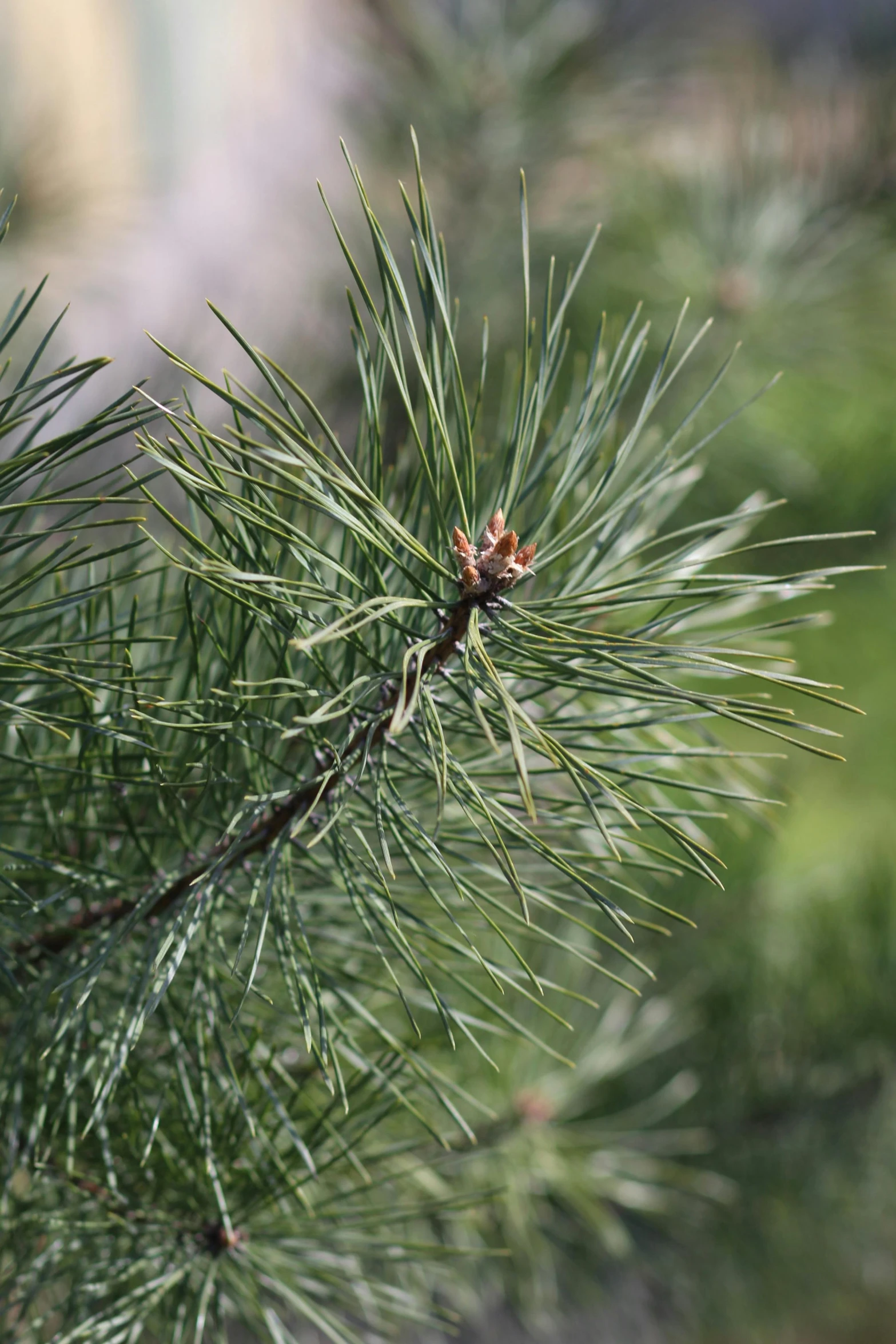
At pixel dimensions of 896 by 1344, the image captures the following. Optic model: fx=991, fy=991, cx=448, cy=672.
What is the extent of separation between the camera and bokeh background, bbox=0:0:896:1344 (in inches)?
13.7

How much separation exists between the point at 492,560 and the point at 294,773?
52 mm

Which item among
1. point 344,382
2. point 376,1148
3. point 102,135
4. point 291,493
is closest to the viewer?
point 291,493

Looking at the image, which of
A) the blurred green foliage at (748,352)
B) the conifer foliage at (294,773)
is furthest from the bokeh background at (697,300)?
the conifer foliage at (294,773)

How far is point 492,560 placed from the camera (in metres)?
0.14

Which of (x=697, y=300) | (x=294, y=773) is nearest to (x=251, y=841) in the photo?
(x=294, y=773)

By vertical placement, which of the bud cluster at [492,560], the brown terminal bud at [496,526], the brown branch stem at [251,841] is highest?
the brown terminal bud at [496,526]

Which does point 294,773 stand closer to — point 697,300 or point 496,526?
point 496,526

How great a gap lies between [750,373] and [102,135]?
1.86ft

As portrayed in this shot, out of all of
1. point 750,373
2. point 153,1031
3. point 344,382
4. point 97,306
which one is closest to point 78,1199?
point 153,1031

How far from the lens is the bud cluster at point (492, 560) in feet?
0.47

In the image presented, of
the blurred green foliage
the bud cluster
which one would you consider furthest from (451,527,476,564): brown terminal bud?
the blurred green foliage

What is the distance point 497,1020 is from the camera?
299mm

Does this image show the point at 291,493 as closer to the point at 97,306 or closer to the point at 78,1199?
the point at 78,1199

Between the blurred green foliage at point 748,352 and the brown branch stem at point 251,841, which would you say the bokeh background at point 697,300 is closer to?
the blurred green foliage at point 748,352
